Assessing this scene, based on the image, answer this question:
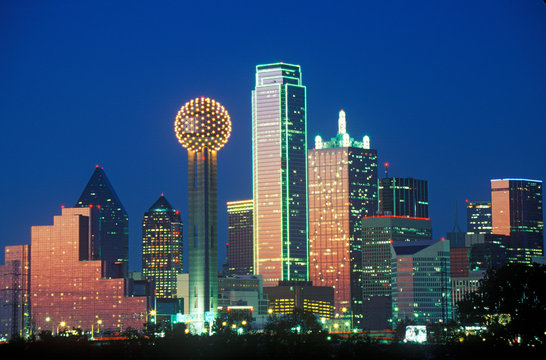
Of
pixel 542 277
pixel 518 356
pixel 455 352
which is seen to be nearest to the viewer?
pixel 518 356

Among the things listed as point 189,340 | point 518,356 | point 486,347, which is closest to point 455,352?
point 486,347

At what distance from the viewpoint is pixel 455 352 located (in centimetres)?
17712

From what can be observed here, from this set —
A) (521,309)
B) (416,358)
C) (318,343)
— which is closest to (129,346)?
(318,343)

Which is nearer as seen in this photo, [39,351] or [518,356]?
[518,356]

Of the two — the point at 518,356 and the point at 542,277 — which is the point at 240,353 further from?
the point at 542,277

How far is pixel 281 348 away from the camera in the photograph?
179500 millimetres

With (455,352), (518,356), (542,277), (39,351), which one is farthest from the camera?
(542,277)

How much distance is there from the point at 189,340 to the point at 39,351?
41.4 m

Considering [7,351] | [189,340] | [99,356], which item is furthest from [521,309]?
[7,351]

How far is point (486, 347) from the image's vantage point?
564 feet

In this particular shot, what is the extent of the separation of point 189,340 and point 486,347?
53.7 m

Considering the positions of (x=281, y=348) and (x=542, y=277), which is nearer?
(x=281, y=348)

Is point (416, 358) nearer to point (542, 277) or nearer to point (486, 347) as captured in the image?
point (486, 347)

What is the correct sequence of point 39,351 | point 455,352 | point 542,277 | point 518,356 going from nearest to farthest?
point 518,356
point 39,351
point 455,352
point 542,277
